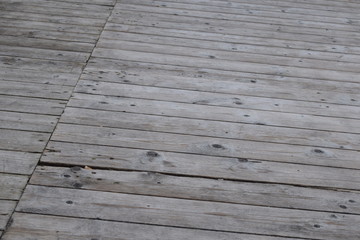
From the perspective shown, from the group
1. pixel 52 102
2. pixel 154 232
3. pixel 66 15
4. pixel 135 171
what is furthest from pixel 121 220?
pixel 66 15

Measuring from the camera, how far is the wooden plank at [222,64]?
118 inches

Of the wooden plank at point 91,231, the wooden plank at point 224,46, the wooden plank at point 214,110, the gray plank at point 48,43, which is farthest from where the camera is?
the wooden plank at point 224,46

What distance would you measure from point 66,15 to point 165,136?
1565 millimetres

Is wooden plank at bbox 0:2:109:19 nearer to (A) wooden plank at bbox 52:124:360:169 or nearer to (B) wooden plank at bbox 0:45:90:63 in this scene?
(B) wooden plank at bbox 0:45:90:63

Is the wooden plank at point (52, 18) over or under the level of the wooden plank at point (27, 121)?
under

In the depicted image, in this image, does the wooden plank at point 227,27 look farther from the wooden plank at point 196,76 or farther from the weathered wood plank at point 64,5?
the wooden plank at point 196,76

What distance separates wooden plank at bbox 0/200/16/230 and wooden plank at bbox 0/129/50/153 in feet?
1.10

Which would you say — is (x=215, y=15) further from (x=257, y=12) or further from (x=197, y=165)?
(x=197, y=165)

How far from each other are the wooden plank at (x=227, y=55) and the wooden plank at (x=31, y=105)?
2.26 ft

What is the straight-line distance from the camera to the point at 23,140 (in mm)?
2219

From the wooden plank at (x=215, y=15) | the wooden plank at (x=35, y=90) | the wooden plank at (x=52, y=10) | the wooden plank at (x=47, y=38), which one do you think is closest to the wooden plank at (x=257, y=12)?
the wooden plank at (x=215, y=15)

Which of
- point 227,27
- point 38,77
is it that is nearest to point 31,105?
point 38,77

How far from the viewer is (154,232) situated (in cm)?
178

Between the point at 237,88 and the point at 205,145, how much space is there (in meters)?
0.60
